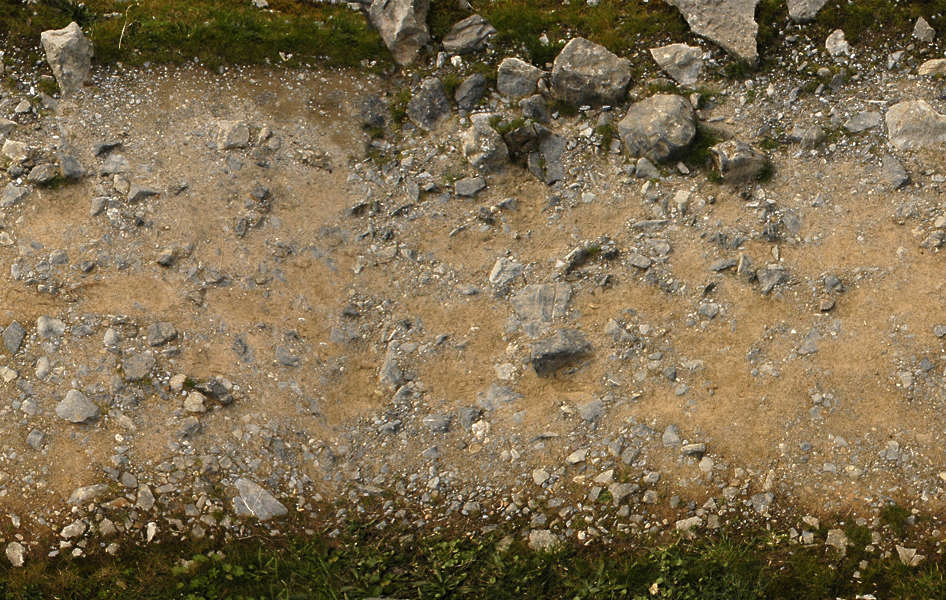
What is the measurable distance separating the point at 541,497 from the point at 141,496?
5454 millimetres

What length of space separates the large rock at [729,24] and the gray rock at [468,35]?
3.54 m

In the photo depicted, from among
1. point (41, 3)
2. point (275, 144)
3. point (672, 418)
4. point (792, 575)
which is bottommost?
point (792, 575)

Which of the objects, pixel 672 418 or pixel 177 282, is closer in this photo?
pixel 672 418

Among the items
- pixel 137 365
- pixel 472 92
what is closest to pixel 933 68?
pixel 472 92

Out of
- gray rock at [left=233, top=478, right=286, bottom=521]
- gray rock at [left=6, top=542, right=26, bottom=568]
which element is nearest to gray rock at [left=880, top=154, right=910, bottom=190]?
gray rock at [left=233, top=478, right=286, bottom=521]

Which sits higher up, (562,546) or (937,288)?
(937,288)

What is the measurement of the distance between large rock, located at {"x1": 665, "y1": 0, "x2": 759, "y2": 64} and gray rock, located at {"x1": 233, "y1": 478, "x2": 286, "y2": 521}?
10333 mm

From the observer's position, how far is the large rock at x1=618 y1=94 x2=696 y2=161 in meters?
13.2

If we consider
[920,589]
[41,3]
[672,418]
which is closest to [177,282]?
[41,3]

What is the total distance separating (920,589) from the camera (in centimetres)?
1020

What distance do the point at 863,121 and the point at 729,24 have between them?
276 centimetres

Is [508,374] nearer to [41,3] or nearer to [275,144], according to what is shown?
[275,144]

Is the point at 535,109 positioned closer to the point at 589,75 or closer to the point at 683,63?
the point at 589,75

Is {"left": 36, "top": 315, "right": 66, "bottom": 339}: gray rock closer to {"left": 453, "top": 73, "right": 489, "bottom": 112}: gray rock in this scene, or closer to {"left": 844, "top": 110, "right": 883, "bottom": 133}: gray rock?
{"left": 453, "top": 73, "right": 489, "bottom": 112}: gray rock
